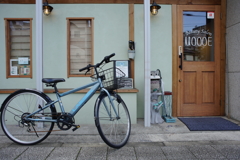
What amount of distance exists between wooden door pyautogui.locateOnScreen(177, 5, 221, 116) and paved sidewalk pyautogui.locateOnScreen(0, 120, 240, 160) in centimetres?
106

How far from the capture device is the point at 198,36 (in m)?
4.36

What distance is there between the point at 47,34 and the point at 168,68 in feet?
9.71

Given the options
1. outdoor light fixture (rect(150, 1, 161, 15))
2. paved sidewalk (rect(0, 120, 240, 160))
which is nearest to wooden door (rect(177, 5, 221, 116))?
outdoor light fixture (rect(150, 1, 161, 15))

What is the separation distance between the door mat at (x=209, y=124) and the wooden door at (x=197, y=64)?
0.30 metres

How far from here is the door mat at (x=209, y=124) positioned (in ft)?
11.1

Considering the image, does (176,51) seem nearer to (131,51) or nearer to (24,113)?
(131,51)

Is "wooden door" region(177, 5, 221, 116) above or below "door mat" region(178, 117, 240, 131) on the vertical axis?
above

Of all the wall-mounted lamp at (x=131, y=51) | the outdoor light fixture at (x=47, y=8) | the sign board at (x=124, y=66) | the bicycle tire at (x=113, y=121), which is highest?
the outdoor light fixture at (x=47, y=8)

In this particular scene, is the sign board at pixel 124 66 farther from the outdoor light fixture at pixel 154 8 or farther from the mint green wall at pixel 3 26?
the mint green wall at pixel 3 26

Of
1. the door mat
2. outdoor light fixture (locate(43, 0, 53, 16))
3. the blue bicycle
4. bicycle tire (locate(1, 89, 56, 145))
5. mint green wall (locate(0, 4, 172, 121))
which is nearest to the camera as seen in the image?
the blue bicycle

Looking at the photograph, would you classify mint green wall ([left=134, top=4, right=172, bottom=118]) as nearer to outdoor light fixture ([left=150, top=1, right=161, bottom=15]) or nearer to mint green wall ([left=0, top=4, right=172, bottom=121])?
mint green wall ([left=0, top=4, right=172, bottom=121])

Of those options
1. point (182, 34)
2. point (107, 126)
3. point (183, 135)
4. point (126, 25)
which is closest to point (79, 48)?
point (126, 25)

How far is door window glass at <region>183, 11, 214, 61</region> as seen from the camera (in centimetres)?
430

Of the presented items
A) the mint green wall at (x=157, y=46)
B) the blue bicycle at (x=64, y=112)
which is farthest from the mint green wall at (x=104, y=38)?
the blue bicycle at (x=64, y=112)
